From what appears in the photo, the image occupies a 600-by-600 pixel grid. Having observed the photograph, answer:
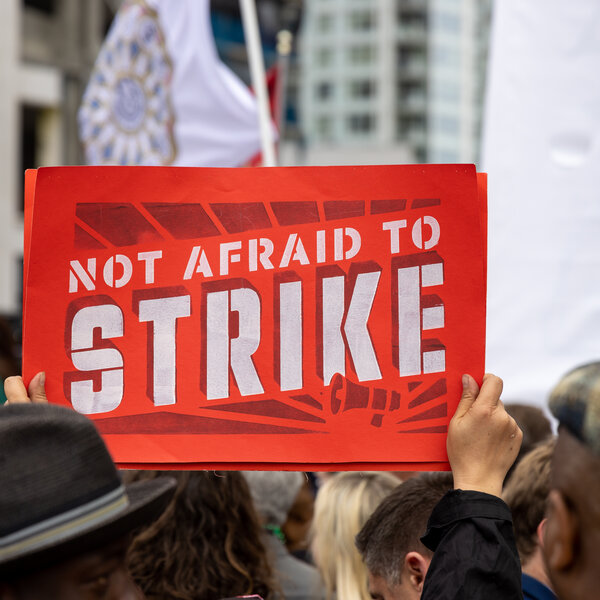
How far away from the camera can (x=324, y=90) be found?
9194cm

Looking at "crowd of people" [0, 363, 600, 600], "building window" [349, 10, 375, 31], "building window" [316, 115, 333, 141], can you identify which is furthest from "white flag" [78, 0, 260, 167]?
"building window" [349, 10, 375, 31]

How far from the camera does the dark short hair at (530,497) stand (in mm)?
2635

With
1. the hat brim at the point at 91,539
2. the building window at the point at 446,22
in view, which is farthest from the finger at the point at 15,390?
the building window at the point at 446,22

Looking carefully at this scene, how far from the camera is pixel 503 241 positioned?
417 centimetres

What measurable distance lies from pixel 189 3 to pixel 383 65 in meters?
87.2

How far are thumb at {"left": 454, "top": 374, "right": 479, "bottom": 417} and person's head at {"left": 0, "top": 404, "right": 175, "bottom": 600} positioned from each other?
717 millimetres

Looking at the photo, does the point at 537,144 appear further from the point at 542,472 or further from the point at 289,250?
the point at 289,250

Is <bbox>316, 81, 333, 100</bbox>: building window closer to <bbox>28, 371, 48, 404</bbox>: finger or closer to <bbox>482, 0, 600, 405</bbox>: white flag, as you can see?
<bbox>482, 0, 600, 405</bbox>: white flag

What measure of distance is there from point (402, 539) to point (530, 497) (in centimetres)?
54

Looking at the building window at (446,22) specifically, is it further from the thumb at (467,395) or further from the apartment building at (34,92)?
the thumb at (467,395)

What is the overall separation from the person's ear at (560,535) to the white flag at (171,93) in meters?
5.93

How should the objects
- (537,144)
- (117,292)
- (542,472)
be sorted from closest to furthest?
(117,292) → (542,472) → (537,144)

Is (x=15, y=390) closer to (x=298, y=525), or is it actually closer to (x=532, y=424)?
(x=532, y=424)

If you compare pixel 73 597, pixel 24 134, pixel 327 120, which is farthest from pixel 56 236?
pixel 327 120
